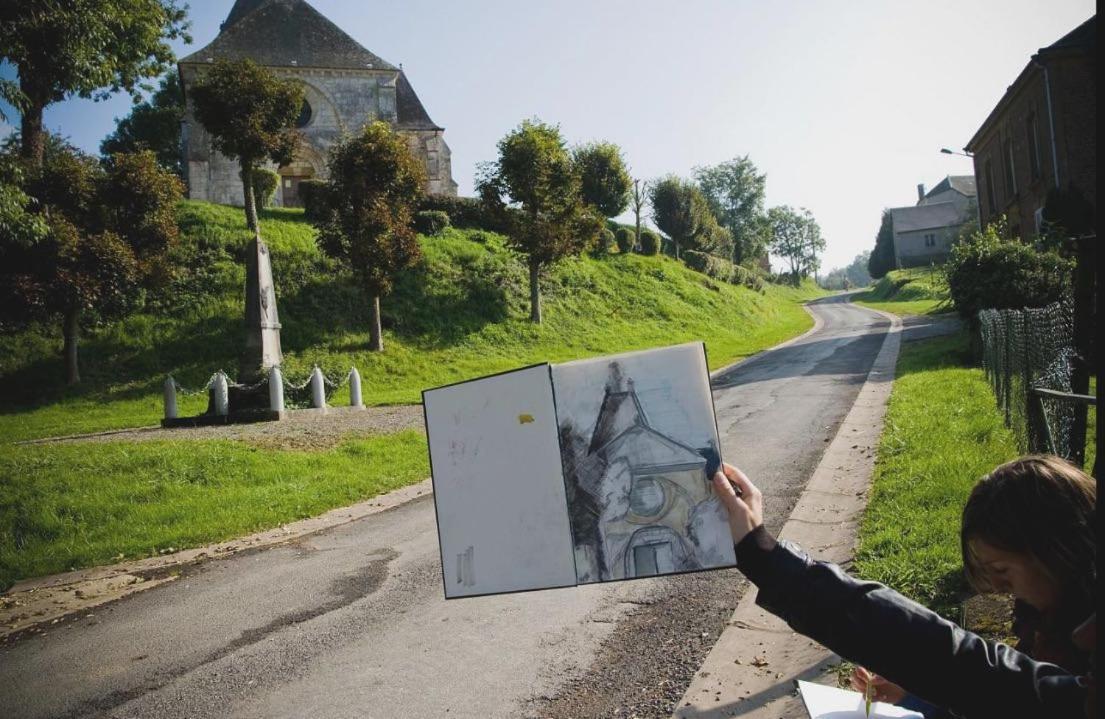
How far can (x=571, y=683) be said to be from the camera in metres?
3.74

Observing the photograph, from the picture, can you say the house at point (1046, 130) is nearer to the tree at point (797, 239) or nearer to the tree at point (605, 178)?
the tree at point (605, 178)

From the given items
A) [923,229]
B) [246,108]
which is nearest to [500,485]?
[246,108]

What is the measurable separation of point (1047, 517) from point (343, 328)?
87.7 ft

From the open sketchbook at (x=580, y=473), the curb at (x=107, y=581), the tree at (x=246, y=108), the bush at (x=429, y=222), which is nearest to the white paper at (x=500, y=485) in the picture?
the open sketchbook at (x=580, y=473)

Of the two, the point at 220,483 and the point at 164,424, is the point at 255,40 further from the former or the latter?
the point at 220,483

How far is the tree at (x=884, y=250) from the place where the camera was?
79688mm

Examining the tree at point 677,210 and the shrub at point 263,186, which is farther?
the tree at point 677,210

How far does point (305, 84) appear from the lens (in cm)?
4147

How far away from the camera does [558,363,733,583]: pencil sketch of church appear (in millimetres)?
2000

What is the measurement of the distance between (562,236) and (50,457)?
22.7 m

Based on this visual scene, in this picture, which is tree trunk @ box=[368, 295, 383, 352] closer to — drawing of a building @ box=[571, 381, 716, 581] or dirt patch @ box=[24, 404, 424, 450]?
dirt patch @ box=[24, 404, 424, 450]

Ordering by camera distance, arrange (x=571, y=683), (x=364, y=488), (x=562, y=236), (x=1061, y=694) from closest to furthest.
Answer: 1. (x=1061, y=694)
2. (x=571, y=683)
3. (x=364, y=488)
4. (x=562, y=236)

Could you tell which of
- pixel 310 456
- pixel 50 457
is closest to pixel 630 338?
pixel 310 456

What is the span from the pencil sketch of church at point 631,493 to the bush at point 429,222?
34017 mm
